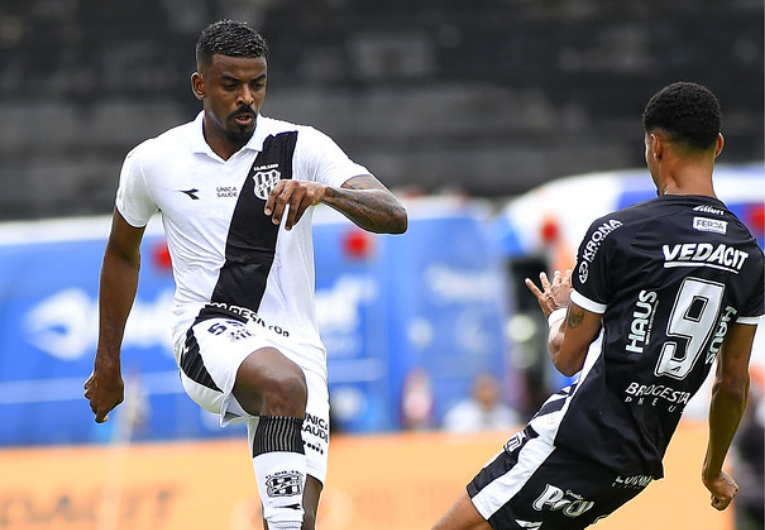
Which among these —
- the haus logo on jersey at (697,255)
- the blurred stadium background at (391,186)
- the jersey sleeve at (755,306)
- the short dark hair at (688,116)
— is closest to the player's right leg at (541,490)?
the jersey sleeve at (755,306)

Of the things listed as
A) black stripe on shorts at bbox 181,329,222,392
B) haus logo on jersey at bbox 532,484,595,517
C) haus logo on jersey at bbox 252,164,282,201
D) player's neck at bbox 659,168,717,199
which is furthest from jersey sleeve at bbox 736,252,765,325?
black stripe on shorts at bbox 181,329,222,392

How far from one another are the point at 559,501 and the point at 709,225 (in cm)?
116

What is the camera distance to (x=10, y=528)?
1123cm

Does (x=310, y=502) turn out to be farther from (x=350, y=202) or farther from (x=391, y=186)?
(x=391, y=186)

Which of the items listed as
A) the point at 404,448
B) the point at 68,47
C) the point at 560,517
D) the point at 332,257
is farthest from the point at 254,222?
the point at 68,47

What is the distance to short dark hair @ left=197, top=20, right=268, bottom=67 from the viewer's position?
18.9 feet

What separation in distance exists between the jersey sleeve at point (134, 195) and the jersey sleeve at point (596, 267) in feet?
6.06

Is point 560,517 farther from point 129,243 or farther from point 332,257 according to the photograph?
point 332,257

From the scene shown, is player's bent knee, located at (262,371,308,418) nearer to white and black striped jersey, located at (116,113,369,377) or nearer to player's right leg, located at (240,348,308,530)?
player's right leg, located at (240,348,308,530)

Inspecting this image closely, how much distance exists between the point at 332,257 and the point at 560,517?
9.03 m

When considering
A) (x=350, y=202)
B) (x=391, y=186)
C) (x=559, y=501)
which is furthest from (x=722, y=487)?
(x=391, y=186)

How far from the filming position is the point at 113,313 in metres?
6.29

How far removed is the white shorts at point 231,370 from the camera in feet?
18.4

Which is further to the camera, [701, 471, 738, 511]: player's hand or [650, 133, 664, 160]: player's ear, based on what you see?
[701, 471, 738, 511]: player's hand
